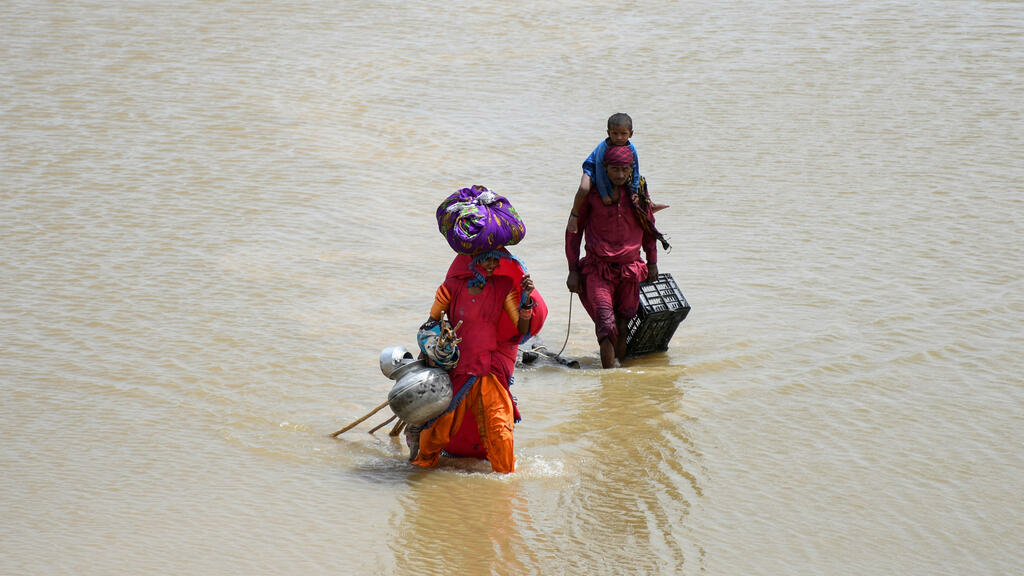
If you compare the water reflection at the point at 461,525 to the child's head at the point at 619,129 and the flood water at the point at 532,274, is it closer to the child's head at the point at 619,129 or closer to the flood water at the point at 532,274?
the flood water at the point at 532,274

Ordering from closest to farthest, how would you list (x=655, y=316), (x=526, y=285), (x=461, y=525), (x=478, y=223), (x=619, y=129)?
(x=461, y=525) → (x=478, y=223) → (x=526, y=285) → (x=619, y=129) → (x=655, y=316)

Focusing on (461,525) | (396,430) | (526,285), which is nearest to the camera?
(461,525)

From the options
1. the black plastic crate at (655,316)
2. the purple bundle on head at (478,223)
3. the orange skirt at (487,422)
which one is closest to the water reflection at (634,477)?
the black plastic crate at (655,316)

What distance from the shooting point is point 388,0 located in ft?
72.1

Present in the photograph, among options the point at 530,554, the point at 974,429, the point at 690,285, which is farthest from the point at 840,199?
the point at 530,554

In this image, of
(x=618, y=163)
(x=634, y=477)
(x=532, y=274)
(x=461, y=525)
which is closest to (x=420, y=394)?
(x=461, y=525)

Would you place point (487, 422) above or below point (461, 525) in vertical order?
above

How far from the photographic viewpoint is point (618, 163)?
7574 millimetres

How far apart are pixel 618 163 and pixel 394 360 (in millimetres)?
2428

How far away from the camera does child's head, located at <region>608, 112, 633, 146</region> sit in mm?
7477

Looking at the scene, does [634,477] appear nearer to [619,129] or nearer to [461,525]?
[461,525]

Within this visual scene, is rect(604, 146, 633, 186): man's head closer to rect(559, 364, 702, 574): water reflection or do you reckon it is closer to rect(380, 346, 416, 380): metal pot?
rect(559, 364, 702, 574): water reflection

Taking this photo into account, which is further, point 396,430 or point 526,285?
point 396,430

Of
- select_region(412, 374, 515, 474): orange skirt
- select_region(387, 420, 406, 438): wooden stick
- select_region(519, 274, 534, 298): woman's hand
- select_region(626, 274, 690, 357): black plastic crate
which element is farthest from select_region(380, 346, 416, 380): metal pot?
select_region(626, 274, 690, 357): black plastic crate
